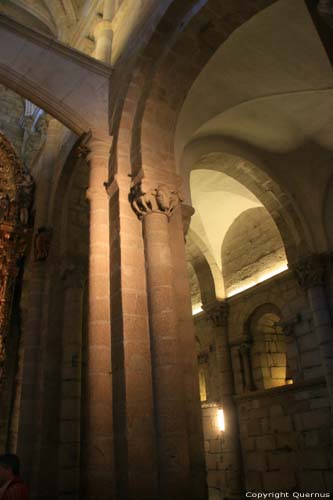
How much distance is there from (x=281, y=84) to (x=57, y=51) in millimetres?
3701

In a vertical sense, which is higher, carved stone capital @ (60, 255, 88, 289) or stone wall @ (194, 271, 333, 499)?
carved stone capital @ (60, 255, 88, 289)

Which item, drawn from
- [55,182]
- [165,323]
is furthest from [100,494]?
[55,182]

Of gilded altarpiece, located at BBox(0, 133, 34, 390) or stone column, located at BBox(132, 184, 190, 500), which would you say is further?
gilded altarpiece, located at BBox(0, 133, 34, 390)

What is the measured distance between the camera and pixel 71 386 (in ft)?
22.3

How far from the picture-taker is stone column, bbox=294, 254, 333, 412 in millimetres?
8414

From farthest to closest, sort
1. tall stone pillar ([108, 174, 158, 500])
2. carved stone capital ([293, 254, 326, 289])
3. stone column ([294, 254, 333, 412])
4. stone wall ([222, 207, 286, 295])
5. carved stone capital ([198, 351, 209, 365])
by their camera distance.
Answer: carved stone capital ([198, 351, 209, 365]) < stone wall ([222, 207, 286, 295]) < carved stone capital ([293, 254, 326, 289]) < stone column ([294, 254, 333, 412]) < tall stone pillar ([108, 174, 158, 500])

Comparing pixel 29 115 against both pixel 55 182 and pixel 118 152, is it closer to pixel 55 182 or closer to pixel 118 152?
pixel 55 182

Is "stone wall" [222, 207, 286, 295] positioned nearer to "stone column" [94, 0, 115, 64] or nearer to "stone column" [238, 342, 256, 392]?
"stone column" [238, 342, 256, 392]

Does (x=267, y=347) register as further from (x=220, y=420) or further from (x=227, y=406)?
(x=220, y=420)

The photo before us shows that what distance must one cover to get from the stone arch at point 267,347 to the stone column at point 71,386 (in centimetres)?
558

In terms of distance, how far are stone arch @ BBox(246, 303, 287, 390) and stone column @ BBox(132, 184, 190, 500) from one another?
6.66m

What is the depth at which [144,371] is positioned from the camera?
4.45 m

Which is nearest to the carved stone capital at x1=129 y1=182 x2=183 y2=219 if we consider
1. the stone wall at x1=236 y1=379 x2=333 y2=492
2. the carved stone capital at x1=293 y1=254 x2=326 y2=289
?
the carved stone capital at x1=293 y1=254 x2=326 y2=289

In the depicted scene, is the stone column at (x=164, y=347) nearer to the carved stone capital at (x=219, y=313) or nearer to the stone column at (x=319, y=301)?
the stone column at (x=319, y=301)
